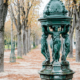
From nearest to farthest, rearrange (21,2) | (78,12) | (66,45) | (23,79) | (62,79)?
(62,79), (66,45), (23,79), (78,12), (21,2)

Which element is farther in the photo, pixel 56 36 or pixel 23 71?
pixel 23 71

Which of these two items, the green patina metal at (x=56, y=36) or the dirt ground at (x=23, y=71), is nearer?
the green patina metal at (x=56, y=36)

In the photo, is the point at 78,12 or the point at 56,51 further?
the point at 78,12

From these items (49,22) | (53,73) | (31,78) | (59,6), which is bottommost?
(31,78)

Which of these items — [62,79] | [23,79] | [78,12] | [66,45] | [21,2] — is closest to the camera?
[62,79]

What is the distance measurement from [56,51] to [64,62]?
0.67 meters

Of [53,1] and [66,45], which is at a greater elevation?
[53,1]

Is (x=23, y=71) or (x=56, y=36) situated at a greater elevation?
(x=56, y=36)

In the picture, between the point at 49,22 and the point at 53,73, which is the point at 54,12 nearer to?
the point at 49,22

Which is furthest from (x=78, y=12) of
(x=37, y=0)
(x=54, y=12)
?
(x=54, y=12)

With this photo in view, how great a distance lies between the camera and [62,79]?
8094 millimetres

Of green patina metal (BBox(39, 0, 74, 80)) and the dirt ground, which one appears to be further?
the dirt ground

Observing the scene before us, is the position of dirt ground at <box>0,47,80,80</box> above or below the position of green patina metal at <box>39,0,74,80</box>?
below

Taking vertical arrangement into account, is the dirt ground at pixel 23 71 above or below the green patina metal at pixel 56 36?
below
